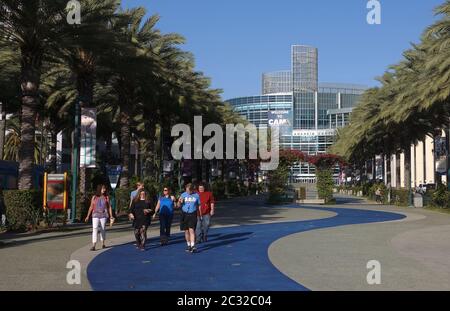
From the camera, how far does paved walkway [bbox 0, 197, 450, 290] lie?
9.57 meters

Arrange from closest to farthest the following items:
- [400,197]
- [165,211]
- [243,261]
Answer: [243,261] → [165,211] → [400,197]

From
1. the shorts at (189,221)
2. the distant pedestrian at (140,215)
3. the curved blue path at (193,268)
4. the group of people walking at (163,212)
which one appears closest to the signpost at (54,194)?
the curved blue path at (193,268)

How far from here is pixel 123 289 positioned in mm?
9031

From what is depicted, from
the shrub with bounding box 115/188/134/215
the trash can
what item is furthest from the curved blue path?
the trash can

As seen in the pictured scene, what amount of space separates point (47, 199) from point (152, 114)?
64.2 feet

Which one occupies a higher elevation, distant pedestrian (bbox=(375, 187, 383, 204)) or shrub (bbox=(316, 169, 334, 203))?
shrub (bbox=(316, 169, 334, 203))

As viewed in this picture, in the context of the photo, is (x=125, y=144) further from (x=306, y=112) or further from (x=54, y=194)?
(x=306, y=112)

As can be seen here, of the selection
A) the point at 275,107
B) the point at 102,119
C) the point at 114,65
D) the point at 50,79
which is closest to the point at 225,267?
the point at 114,65

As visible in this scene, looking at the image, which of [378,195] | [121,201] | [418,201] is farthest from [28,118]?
[378,195]

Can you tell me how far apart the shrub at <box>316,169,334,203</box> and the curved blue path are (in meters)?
26.0

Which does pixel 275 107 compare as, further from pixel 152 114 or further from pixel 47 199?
pixel 47 199

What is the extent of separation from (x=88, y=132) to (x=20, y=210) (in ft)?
17.6

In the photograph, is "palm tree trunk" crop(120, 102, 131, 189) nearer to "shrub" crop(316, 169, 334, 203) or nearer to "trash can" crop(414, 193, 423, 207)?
"shrub" crop(316, 169, 334, 203)

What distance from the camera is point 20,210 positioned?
19.4 metres
